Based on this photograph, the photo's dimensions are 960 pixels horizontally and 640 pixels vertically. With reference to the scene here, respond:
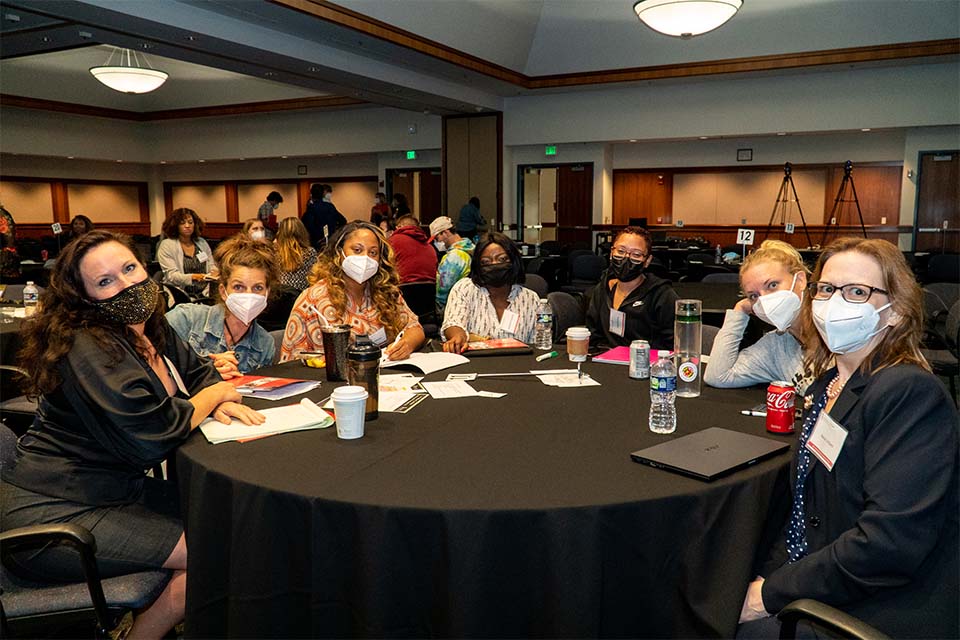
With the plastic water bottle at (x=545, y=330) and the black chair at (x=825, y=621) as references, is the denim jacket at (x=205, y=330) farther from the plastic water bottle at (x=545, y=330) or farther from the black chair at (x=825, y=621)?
the black chair at (x=825, y=621)

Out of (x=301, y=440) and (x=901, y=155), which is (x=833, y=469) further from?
(x=901, y=155)

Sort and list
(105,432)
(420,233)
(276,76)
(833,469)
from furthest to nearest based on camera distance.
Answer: (276,76) → (420,233) → (105,432) → (833,469)

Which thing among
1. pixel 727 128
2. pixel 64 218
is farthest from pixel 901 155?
pixel 64 218

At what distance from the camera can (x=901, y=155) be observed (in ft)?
38.1

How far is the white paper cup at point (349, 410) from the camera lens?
189 centimetres

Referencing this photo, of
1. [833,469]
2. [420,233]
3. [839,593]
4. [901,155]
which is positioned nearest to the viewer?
[839,593]


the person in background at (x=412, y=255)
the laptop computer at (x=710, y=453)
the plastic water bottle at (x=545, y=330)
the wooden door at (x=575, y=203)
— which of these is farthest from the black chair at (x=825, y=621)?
the wooden door at (x=575, y=203)

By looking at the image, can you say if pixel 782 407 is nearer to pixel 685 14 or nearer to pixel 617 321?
pixel 617 321

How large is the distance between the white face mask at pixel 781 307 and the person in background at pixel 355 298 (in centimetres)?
145

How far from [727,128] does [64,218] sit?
1421cm

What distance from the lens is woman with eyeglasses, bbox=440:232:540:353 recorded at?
11.6 ft

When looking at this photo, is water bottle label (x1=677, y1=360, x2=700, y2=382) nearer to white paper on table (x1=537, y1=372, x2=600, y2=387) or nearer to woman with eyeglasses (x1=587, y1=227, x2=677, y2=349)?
white paper on table (x1=537, y1=372, x2=600, y2=387)


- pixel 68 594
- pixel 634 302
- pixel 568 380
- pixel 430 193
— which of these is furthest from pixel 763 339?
pixel 430 193

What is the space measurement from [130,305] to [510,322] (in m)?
1.89
